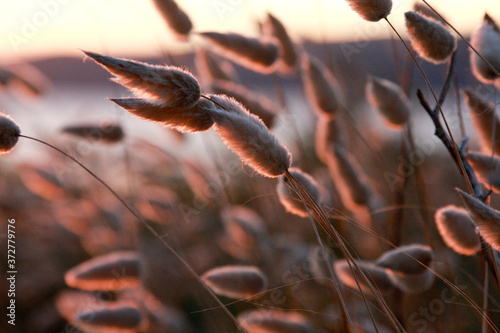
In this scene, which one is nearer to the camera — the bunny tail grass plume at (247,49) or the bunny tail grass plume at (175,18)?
the bunny tail grass plume at (247,49)

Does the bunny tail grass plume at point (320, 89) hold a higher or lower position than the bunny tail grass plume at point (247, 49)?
lower

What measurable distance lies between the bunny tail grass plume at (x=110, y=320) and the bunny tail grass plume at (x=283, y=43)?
0.64 meters

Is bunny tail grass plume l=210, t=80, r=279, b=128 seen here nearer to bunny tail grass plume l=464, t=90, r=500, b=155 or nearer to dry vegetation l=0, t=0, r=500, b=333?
Answer: dry vegetation l=0, t=0, r=500, b=333

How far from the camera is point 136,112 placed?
1.64 ft

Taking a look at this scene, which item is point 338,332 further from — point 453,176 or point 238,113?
point 453,176

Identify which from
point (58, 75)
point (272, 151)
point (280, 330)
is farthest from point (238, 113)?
point (58, 75)

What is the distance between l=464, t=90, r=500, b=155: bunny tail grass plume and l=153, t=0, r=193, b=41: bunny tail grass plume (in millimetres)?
669

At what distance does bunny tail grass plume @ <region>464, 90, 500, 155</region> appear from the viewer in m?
0.68

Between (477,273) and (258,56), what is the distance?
3.43ft

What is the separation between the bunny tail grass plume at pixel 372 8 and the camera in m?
0.62

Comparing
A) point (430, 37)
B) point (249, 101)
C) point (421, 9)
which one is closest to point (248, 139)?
point (430, 37)

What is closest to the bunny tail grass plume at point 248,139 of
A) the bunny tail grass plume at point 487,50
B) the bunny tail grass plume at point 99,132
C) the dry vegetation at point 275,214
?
the dry vegetation at point 275,214

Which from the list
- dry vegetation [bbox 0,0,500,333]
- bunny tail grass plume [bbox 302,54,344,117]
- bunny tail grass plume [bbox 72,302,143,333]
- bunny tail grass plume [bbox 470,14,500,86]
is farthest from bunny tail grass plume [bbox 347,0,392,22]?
bunny tail grass plume [bbox 72,302,143,333]

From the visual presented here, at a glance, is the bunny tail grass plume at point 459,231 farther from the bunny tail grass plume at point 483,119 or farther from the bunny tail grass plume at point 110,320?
the bunny tail grass plume at point 110,320
